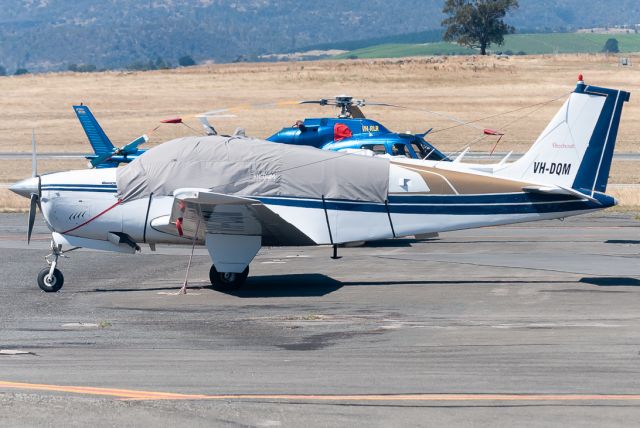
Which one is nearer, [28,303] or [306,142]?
[28,303]

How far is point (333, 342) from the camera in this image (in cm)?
1254

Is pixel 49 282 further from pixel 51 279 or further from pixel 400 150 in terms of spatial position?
pixel 400 150

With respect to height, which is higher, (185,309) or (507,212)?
(507,212)

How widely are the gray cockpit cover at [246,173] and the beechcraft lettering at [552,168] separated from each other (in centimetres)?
→ 241

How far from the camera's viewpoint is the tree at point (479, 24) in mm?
122250

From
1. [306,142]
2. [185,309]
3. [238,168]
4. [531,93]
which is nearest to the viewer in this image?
[185,309]

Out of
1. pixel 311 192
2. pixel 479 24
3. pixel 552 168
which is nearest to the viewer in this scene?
pixel 311 192

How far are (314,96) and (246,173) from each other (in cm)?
5653

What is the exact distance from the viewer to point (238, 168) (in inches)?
665

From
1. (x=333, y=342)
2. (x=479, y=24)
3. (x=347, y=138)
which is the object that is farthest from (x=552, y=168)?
(x=479, y=24)

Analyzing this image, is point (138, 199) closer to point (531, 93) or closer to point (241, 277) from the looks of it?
point (241, 277)

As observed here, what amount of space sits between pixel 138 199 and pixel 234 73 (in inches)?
2898

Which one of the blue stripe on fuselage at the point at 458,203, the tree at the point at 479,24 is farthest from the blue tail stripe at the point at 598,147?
the tree at the point at 479,24

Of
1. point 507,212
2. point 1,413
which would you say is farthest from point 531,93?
point 1,413
